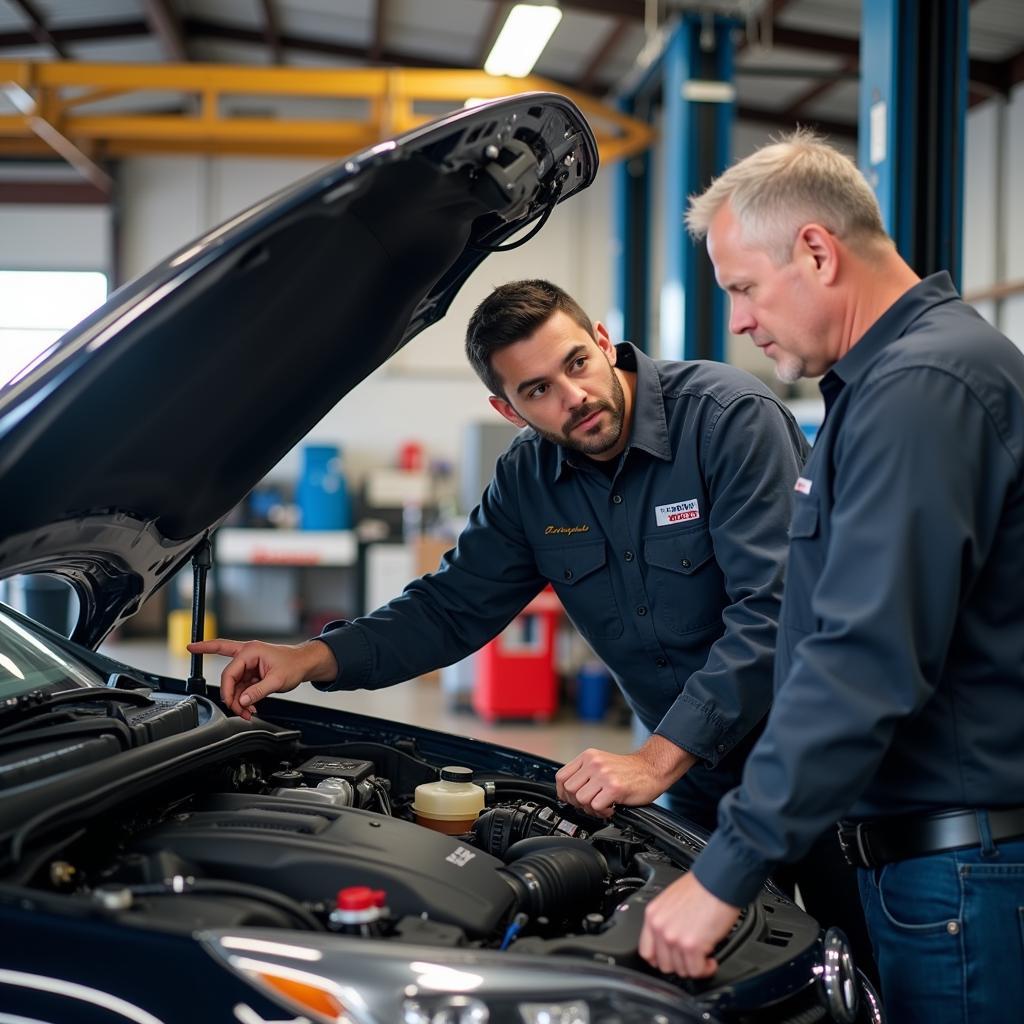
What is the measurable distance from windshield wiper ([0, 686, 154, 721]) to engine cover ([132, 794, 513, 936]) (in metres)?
0.26

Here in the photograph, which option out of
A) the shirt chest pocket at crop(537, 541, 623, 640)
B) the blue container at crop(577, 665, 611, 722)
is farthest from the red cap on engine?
the blue container at crop(577, 665, 611, 722)

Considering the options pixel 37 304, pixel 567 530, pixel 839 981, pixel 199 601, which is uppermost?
pixel 37 304

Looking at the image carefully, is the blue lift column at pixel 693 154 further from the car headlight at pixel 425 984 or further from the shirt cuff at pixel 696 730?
the car headlight at pixel 425 984

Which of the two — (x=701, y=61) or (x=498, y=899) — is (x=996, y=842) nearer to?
(x=498, y=899)

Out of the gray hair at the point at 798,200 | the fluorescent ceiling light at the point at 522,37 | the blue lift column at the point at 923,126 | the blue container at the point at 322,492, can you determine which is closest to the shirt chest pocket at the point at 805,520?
the gray hair at the point at 798,200

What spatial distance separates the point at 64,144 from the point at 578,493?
21.6ft

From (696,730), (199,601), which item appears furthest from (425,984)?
(199,601)

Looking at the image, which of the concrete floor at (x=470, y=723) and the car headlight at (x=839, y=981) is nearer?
the car headlight at (x=839, y=981)

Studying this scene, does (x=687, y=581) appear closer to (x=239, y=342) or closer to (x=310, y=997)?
(x=239, y=342)

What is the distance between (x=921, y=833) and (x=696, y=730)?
1.52ft

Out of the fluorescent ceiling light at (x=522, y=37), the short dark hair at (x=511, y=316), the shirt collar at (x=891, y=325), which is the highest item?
the fluorescent ceiling light at (x=522, y=37)

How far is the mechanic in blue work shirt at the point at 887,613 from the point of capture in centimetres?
110

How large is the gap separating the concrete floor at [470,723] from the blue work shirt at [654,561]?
314cm

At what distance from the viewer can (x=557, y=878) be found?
138cm
